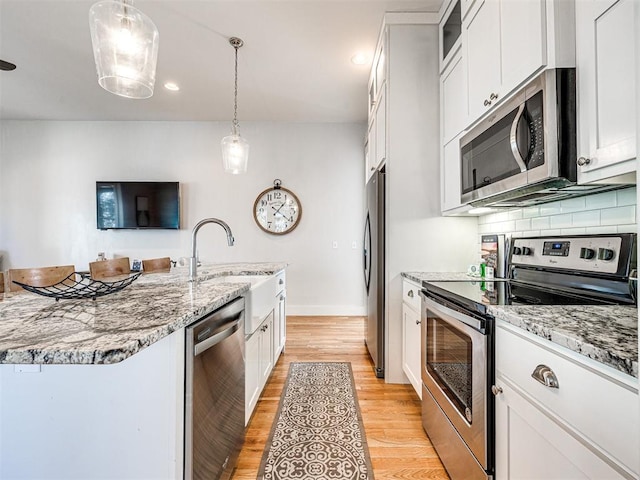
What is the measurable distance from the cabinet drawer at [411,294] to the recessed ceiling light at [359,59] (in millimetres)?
2186

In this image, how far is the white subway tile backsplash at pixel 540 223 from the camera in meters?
1.57

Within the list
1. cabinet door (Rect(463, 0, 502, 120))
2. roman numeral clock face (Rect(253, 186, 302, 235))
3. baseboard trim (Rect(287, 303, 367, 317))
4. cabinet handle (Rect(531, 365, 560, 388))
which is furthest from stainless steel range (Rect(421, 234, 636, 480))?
roman numeral clock face (Rect(253, 186, 302, 235))

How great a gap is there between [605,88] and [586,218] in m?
0.60

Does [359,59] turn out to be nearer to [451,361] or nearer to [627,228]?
[627,228]

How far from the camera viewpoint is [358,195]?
14.3ft

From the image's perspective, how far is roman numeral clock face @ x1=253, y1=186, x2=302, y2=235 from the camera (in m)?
4.34

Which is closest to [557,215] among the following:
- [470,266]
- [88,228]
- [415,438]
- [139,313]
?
[470,266]

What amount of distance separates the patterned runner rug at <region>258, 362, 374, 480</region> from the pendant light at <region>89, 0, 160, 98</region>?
207 centimetres

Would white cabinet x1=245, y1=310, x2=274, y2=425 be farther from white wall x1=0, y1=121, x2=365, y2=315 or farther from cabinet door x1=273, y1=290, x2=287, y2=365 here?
white wall x1=0, y1=121, x2=365, y2=315

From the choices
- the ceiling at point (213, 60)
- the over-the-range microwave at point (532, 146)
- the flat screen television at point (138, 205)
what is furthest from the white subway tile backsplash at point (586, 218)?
the flat screen television at point (138, 205)

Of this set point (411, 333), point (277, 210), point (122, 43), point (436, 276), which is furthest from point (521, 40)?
point (277, 210)

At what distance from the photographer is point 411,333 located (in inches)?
79.3

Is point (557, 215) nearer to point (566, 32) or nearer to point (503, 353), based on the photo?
point (566, 32)

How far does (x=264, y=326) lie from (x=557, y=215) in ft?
5.94
